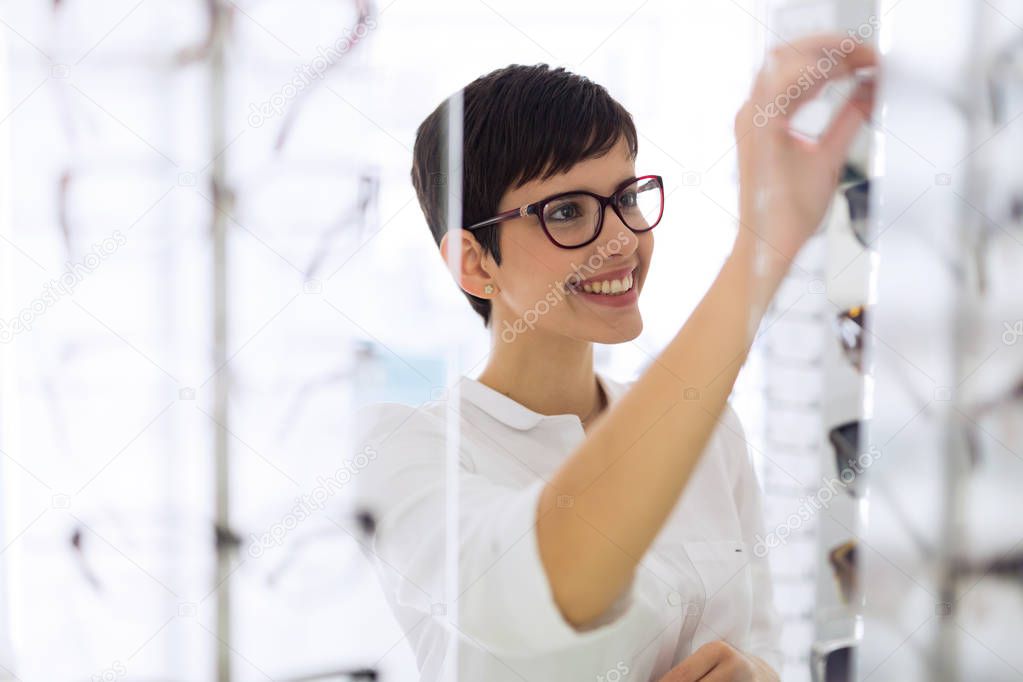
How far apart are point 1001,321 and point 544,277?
229 mm

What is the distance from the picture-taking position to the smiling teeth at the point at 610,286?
1.42 feet

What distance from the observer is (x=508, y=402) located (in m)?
0.48

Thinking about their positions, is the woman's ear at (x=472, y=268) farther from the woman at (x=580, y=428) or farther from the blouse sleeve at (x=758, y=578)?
the blouse sleeve at (x=758, y=578)

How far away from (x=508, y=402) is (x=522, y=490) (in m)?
0.06

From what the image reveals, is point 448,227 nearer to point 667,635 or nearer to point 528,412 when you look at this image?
point 528,412

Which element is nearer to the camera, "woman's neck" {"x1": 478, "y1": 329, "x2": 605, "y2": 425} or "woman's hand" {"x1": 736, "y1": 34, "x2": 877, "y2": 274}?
"woman's hand" {"x1": 736, "y1": 34, "x2": 877, "y2": 274}

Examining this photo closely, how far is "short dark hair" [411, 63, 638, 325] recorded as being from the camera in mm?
430

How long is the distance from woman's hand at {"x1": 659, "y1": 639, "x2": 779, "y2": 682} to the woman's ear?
9.2 inches

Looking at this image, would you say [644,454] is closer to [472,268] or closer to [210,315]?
[472,268]

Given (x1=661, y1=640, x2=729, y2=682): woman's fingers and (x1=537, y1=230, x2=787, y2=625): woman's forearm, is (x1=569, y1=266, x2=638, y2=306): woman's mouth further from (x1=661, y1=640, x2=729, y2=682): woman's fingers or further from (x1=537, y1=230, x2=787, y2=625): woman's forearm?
(x1=661, y1=640, x2=729, y2=682): woman's fingers

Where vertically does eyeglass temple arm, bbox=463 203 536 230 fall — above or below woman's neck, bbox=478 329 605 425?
above

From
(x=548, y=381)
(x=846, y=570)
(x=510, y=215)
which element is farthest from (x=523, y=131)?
(x=846, y=570)

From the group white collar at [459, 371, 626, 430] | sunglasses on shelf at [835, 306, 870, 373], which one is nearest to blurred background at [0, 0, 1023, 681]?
white collar at [459, 371, 626, 430]

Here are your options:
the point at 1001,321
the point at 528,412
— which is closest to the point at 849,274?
the point at 1001,321
